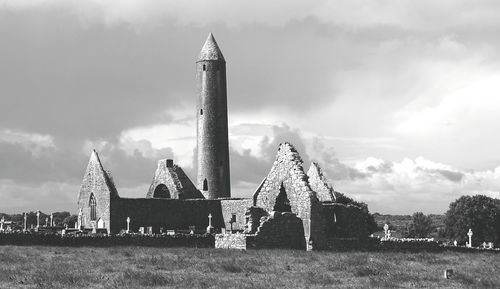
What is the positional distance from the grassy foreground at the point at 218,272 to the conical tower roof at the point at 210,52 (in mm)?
38203

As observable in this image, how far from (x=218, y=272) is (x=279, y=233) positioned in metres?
14.5

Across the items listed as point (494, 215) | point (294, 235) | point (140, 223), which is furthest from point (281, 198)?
point (494, 215)

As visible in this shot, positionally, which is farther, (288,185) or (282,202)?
(282,202)

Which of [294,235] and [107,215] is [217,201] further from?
[294,235]

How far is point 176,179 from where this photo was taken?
182ft

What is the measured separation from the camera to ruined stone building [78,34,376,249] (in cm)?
3606

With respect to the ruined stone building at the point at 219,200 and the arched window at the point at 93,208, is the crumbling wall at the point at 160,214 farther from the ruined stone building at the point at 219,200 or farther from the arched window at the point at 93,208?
the arched window at the point at 93,208

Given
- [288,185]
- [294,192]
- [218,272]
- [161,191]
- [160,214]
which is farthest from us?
[161,191]

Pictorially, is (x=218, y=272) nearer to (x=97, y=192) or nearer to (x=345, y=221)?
(x=345, y=221)

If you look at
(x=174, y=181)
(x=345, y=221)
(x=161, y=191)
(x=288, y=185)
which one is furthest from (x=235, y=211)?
(x=288, y=185)

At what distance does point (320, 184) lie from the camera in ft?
154

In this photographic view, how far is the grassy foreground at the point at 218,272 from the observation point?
18.0 metres

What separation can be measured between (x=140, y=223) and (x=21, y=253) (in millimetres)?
22159

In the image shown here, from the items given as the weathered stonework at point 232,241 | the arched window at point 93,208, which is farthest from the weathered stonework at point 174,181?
the weathered stonework at point 232,241
